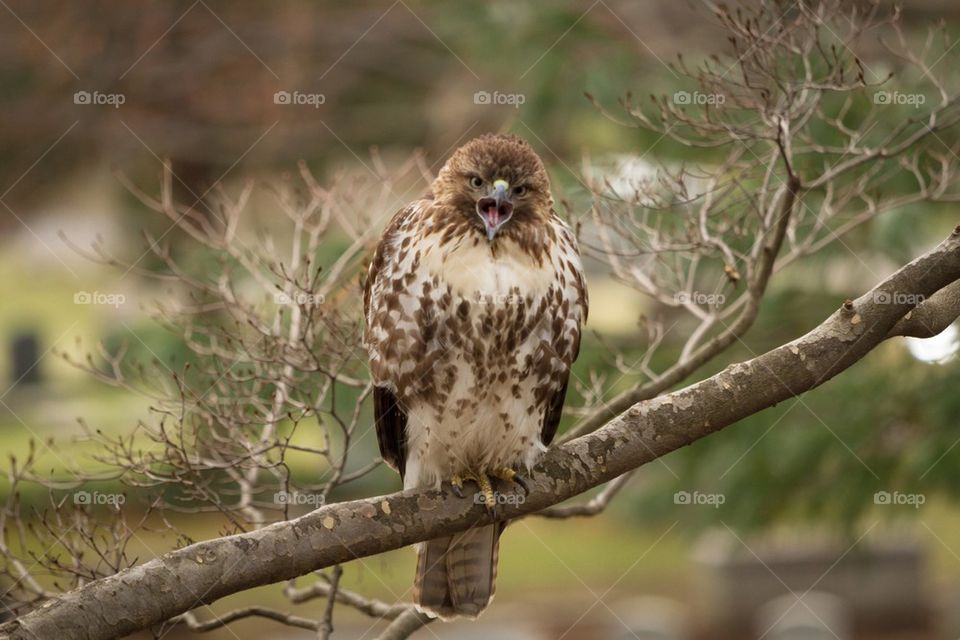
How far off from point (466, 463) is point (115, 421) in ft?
30.1

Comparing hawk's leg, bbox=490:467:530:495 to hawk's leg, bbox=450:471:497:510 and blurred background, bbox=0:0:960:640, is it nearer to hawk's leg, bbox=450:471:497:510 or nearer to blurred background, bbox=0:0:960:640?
hawk's leg, bbox=450:471:497:510

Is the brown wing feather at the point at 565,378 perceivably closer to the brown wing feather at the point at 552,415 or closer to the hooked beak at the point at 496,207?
the brown wing feather at the point at 552,415

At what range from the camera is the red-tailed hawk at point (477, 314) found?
3643 mm

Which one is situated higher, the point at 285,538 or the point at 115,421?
the point at 115,421

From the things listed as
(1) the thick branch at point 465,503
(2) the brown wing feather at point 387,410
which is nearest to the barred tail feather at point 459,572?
(2) the brown wing feather at point 387,410

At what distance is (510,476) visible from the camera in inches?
148

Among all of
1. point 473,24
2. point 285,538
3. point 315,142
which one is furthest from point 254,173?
point 285,538

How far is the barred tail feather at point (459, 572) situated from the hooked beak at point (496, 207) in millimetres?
1043

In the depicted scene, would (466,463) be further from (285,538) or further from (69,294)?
(69,294)

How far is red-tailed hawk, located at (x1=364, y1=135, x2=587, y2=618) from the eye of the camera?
364 cm

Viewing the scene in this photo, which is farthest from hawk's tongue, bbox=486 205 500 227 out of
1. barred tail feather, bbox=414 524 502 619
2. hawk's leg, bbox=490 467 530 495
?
barred tail feather, bbox=414 524 502 619

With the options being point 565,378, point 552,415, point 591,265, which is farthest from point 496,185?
point 591,265

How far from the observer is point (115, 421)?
12328mm

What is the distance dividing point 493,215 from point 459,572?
1.23 meters
